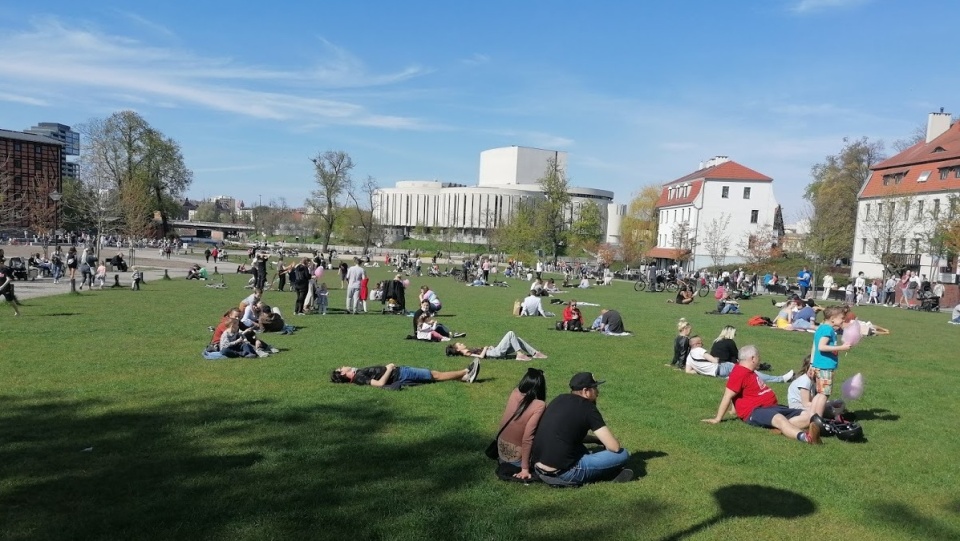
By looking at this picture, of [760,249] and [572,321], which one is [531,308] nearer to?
[572,321]

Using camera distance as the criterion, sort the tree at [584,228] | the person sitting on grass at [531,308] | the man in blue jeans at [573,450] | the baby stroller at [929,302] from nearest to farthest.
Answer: the man in blue jeans at [573,450], the person sitting on grass at [531,308], the baby stroller at [929,302], the tree at [584,228]

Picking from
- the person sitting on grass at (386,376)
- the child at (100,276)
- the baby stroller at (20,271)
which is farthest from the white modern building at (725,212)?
the person sitting on grass at (386,376)

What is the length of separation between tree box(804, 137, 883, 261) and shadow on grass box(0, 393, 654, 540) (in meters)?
46.6

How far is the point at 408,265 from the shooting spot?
50.4m

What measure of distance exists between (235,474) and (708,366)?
8.24 m

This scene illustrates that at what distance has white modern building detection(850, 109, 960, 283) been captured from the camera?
39.5 m

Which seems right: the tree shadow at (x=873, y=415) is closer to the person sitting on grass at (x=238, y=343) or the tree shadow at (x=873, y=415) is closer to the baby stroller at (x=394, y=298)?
the person sitting on grass at (x=238, y=343)

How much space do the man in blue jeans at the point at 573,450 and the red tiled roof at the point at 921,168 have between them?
43.8m

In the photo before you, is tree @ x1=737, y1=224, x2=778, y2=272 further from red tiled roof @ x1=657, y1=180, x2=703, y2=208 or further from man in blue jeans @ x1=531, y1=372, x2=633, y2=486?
man in blue jeans @ x1=531, y1=372, x2=633, y2=486

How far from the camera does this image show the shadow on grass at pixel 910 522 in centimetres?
506

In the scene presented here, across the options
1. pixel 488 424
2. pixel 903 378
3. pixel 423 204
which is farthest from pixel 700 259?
pixel 423 204

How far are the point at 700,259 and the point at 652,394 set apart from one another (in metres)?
59.7

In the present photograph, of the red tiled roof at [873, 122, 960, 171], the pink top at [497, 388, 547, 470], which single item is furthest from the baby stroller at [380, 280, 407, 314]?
the red tiled roof at [873, 122, 960, 171]

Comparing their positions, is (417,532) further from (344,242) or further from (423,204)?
(423,204)
